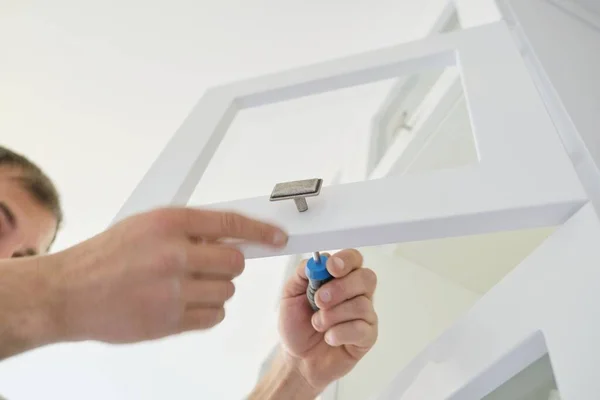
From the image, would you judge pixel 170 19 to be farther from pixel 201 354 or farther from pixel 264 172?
pixel 201 354

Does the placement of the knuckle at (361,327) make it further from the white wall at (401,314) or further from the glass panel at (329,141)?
the glass panel at (329,141)

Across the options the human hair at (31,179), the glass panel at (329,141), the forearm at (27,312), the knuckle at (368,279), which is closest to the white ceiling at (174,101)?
the glass panel at (329,141)

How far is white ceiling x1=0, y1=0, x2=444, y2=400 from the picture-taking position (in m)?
1.11

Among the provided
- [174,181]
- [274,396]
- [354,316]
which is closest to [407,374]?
[354,316]

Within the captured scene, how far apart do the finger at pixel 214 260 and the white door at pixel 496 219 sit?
0.08ft

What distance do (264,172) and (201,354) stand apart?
0.78m

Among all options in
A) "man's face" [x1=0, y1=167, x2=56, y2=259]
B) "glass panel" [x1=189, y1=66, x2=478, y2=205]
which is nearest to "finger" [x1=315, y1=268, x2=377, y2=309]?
"glass panel" [x1=189, y1=66, x2=478, y2=205]

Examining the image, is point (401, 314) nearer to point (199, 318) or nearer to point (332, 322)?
point (332, 322)

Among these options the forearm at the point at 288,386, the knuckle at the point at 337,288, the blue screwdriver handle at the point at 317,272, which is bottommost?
the forearm at the point at 288,386

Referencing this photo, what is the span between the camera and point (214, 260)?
38 cm

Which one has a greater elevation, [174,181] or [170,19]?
[170,19]

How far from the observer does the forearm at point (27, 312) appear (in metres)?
0.33

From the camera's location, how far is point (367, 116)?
51.9 inches

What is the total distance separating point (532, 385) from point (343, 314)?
0.21 meters
